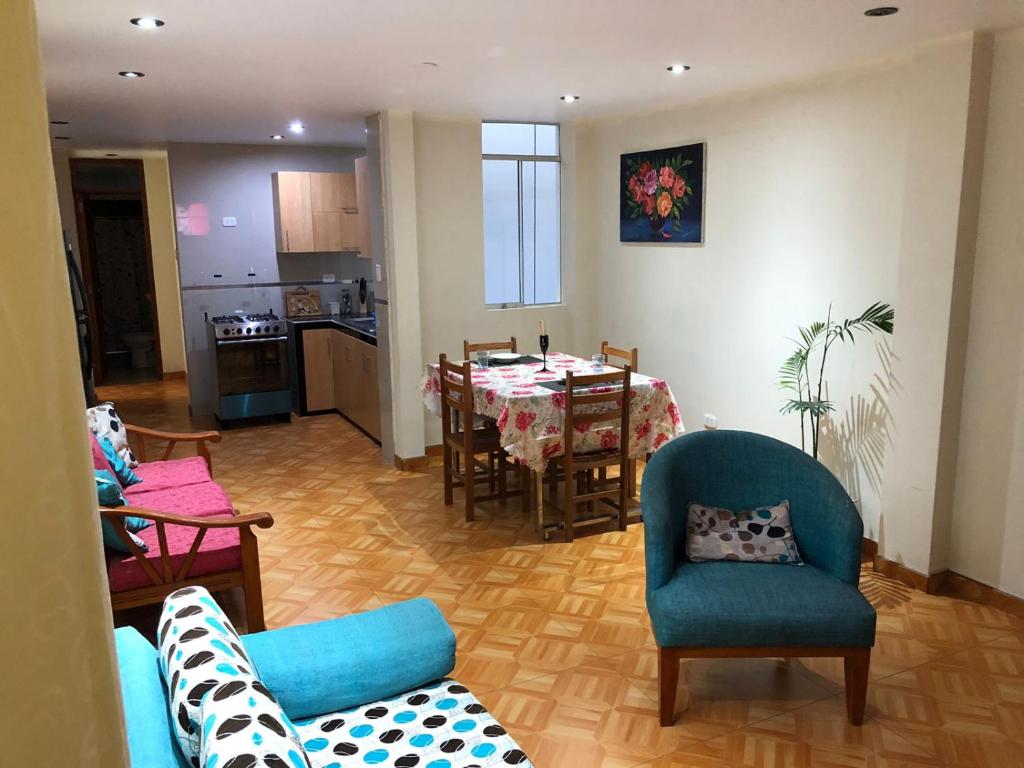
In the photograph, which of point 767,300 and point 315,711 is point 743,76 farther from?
point 315,711

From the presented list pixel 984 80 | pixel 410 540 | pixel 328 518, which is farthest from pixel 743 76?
pixel 328 518

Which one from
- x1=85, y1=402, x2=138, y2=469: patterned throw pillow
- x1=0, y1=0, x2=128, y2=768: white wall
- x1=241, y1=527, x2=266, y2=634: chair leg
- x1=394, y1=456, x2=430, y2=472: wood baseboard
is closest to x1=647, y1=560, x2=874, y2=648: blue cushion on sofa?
x1=241, y1=527, x2=266, y2=634: chair leg

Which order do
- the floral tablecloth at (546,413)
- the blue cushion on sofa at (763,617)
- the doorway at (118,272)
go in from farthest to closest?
the doorway at (118,272), the floral tablecloth at (546,413), the blue cushion on sofa at (763,617)

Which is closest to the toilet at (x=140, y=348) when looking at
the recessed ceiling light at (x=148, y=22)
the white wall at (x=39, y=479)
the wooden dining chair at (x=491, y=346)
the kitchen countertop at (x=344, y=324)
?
the kitchen countertop at (x=344, y=324)

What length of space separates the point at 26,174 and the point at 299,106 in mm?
4908

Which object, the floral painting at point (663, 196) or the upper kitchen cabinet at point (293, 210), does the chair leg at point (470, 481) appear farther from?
the upper kitchen cabinet at point (293, 210)

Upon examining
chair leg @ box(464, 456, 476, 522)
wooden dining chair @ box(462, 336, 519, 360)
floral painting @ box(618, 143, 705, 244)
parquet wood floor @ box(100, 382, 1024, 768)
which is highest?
floral painting @ box(618, 143, 705, 244)

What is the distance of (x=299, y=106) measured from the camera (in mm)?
5062

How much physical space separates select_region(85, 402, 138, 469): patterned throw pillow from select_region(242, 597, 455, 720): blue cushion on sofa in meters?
2.03

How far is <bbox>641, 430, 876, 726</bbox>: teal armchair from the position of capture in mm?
2668

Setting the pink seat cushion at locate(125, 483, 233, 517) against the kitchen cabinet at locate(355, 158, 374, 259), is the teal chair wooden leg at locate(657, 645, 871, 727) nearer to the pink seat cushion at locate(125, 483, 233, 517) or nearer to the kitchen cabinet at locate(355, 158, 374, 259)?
the pink seat cushion at locate(125, 483, 233, 517)

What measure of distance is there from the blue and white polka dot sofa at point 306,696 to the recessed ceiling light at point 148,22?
2.16 metres

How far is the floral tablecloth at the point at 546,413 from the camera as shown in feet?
13.9

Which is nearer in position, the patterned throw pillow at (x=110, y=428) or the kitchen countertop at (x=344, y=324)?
the patterned throw pillow at (x=110, y=428)
